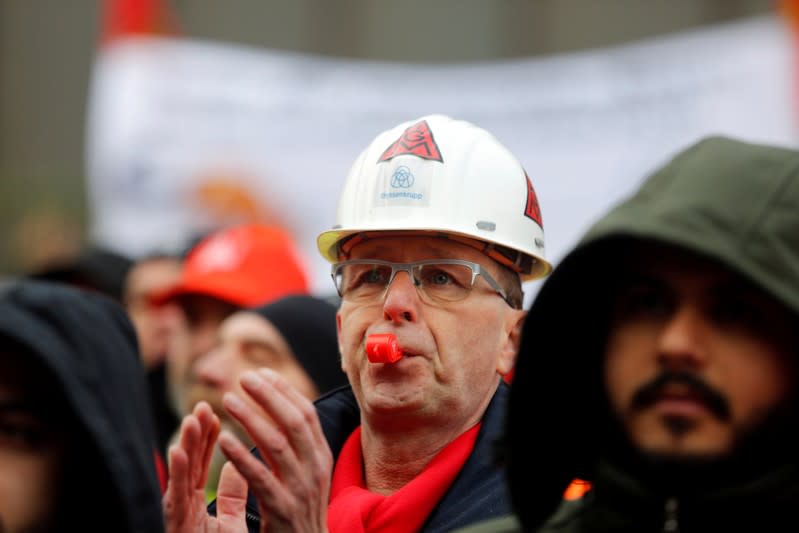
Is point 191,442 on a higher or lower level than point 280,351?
higher

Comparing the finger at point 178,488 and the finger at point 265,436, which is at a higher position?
the finger at point 265,436

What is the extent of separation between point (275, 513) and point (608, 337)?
0.78 metres

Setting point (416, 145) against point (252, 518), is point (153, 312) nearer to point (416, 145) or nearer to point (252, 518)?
point (416, 145)

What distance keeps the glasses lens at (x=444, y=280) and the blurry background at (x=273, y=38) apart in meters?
14.1

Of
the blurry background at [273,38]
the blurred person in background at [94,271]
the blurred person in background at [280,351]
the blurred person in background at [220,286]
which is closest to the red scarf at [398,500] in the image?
the blurred person in background at [280,351]

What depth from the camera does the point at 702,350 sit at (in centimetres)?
238

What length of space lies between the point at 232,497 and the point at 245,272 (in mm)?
3120

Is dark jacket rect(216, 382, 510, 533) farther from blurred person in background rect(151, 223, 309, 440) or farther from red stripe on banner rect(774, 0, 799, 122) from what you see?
red stripe on banner rect(774, 0, 799, 122)

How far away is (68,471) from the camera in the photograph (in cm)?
237

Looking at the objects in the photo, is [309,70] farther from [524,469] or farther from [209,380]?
[524,469]

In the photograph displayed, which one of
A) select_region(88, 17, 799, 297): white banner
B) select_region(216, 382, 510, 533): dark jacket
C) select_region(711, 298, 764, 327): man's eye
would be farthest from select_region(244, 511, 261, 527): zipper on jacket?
select_region(88, 17, 799, 297): white banner

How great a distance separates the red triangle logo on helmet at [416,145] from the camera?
3.61 metres

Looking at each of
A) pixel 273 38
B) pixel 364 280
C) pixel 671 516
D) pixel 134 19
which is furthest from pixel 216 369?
pixel 273 38

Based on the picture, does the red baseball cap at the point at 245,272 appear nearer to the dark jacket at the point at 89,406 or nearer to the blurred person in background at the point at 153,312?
the blurred person in background at the point at 153,312
